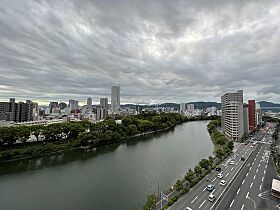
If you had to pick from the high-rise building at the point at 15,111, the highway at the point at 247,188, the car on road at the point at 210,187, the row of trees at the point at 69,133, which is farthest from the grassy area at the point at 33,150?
the high-rise building at the point at 15,111

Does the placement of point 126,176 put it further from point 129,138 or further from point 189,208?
point 129,138

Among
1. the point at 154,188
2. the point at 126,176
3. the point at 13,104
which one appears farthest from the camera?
the point at 13,104

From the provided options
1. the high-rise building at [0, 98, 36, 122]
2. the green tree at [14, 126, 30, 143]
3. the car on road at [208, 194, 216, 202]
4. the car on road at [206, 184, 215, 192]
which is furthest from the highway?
the high-rise building at [0, 98, 36, 122]

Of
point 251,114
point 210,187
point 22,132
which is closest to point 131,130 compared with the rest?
point 22,132

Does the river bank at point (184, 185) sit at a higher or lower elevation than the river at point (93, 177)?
higher

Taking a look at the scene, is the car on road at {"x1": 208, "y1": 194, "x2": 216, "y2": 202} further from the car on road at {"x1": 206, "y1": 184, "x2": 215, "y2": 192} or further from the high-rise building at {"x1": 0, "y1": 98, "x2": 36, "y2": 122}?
the high-rise building at {"x1": 0, "y1": 98, "x2": 36, "y2": 122}

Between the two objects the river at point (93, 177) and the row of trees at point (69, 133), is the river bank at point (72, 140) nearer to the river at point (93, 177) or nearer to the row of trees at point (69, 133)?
the row of trees at point (69, 133)

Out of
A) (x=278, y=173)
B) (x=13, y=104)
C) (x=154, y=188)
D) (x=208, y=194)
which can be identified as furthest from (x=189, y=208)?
(x=13, y=104)
